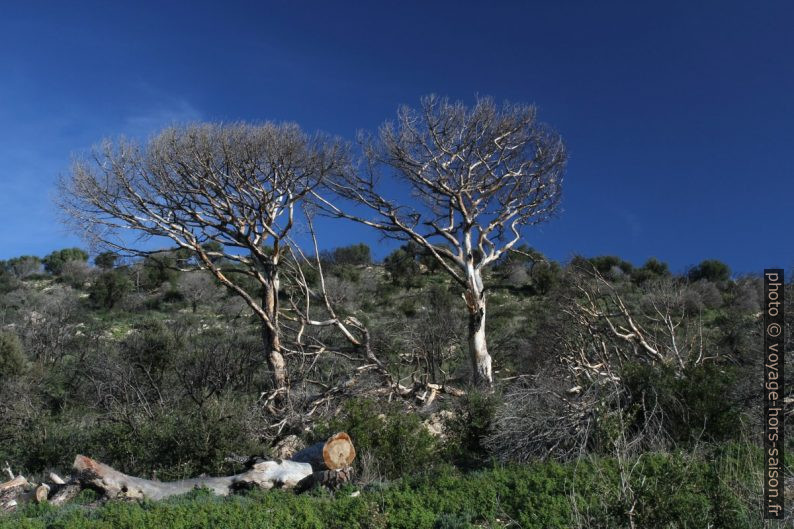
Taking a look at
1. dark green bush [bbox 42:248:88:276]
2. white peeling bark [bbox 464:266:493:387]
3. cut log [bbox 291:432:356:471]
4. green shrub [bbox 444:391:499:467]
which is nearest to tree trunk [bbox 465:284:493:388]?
white peeling bark [bbox 464:266:493:387]

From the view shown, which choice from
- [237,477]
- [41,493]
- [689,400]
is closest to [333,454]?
[237,477]

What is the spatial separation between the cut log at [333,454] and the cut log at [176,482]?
0.25 meters

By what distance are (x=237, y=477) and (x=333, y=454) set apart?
1.47 metres

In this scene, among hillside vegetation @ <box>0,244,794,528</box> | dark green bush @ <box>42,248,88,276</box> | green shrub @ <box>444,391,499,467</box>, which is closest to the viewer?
hillside vegetation @ <box>0,244,794,528</box>

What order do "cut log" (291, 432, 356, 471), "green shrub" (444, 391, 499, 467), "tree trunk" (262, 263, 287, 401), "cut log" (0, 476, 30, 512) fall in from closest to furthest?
1. "cut log" (0, 476, 30, 512)
2. "cut log" (291, 432, 356, 471)
3. "green shrub" (444, 391, 499, 467)
4. "tree trunk" (262, 263, 287, 401)

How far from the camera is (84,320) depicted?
2822 cm

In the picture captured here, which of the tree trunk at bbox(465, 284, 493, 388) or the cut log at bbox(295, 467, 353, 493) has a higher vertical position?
the tree trunk at bbox(465, 284, 493, 388)

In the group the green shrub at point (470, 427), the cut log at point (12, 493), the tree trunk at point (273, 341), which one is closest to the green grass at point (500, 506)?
the cut log at point (12, 493)

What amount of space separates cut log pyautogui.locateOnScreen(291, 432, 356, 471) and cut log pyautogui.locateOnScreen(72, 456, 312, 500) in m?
0.25

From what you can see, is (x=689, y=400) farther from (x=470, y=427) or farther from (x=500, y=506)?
(x=500, y=506)

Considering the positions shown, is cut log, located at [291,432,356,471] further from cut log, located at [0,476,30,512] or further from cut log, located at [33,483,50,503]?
cut log, located at [0,476,30,512]

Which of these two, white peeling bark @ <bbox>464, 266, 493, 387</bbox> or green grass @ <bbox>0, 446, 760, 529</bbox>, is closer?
green grass @ <bbox>0, 446, 760, 529</bbox>

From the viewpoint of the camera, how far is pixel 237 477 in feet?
30.8

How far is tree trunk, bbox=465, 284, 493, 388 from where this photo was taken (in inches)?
598
